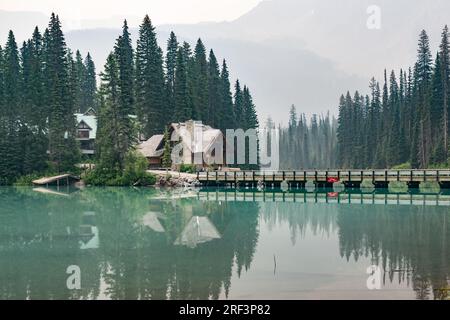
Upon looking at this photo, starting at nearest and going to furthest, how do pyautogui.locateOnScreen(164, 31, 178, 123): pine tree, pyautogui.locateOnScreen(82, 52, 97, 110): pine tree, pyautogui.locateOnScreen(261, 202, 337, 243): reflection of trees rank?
pyautogui.locateOnScreen(261, 202, 337, 243): reflection of trees → pyautogui.locateOnScreen(164, 31, 178, 123): pine tree → pyautogui.locateOnScreen(82, 52, 97, 110): pine tree

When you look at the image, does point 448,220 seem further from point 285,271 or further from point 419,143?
point 419,143

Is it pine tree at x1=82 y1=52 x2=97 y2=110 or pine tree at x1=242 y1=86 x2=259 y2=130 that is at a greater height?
pine tree at x1=82 y1=52 x2=97 y2=110

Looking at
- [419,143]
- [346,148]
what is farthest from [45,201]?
[346,148]

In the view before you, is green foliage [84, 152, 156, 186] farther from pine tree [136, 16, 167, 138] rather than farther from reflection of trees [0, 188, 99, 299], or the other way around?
reflection of trees [0, 188, 99, 299]

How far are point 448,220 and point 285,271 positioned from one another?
1686 centimetres

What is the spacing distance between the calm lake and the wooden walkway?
18850 mm

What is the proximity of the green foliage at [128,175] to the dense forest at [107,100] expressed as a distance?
0.82m

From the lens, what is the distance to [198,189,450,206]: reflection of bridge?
4153 centimetres

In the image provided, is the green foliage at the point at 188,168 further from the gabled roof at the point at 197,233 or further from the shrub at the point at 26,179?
the gabled roof at the point at 197,233

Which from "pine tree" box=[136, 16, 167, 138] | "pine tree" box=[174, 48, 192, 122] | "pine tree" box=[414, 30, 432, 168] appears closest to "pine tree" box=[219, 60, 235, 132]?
"pine tree" box=[174, 48, 192, 122]

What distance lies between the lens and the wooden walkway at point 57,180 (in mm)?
60919

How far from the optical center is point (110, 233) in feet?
89.5

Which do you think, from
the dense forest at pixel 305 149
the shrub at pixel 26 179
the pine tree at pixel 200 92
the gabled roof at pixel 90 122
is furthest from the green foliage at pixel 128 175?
the dense forest at pixel 305 149
